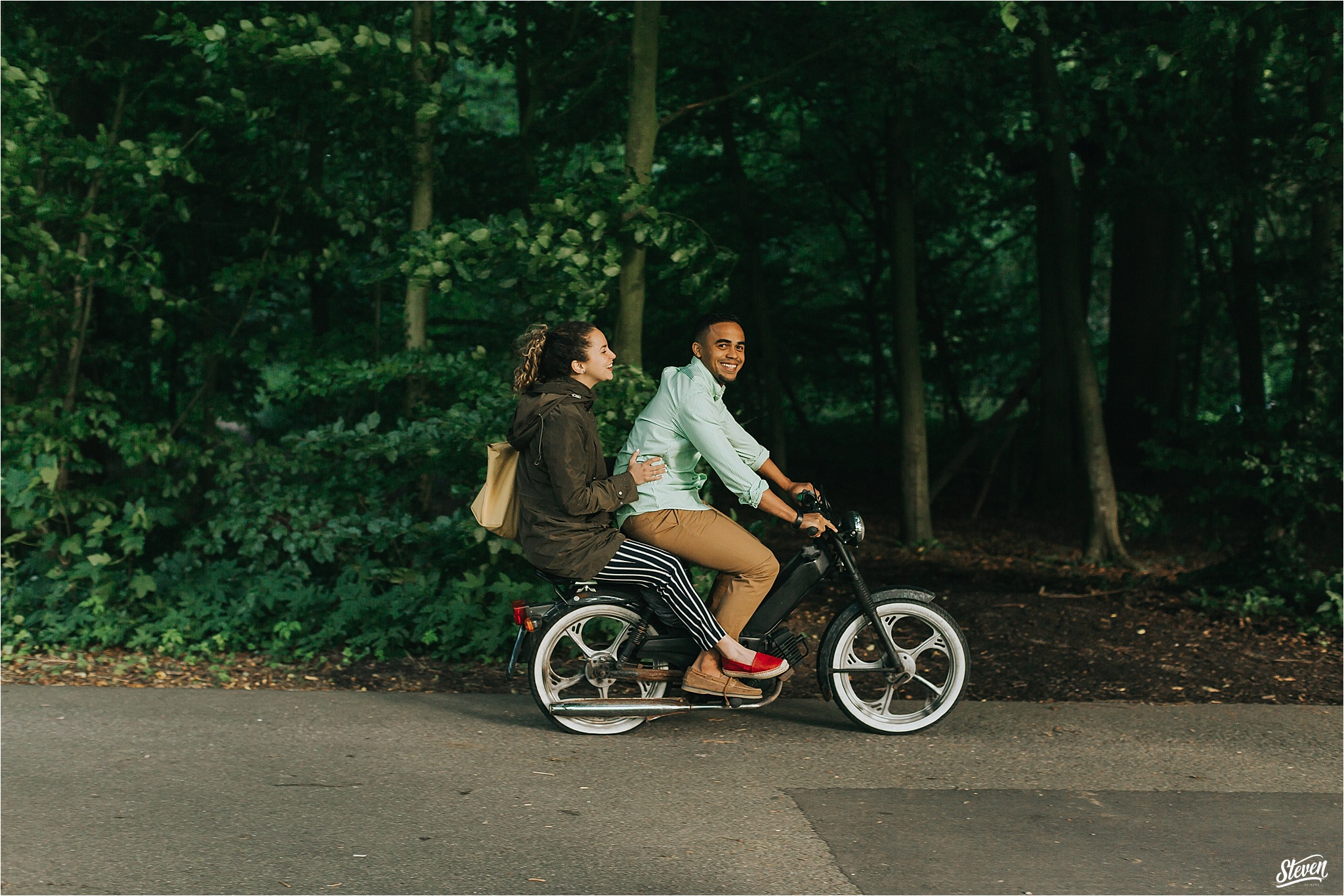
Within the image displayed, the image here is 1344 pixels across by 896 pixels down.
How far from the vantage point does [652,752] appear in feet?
17.1

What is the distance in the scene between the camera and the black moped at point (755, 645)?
5398mm

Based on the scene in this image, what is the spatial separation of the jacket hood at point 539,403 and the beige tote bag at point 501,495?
157 millimetres

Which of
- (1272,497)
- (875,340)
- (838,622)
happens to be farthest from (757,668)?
(875,340)

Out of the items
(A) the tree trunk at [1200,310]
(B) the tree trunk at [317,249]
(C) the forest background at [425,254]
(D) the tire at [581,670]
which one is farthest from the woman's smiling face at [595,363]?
(A) the tree trunk at [1200,310]

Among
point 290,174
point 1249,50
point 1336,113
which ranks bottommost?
point 290,174

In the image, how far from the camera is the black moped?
5398mm

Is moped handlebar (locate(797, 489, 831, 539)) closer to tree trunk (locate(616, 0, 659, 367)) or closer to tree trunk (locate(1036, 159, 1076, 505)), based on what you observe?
tree trunk (locate(616, 0, 659, 367))

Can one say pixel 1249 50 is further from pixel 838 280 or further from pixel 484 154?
pixel 838 280

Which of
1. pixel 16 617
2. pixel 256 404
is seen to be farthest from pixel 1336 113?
pixel 16 617

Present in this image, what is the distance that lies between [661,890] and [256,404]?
6439mm

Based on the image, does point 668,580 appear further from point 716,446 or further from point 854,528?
point 854,528

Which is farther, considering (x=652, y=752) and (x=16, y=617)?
(x=16, y=617)

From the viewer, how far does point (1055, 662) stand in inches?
268

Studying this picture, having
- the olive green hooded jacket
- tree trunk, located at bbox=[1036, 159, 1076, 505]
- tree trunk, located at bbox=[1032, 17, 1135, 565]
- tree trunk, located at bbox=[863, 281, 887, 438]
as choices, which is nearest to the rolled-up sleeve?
the olive green hooded jacket
